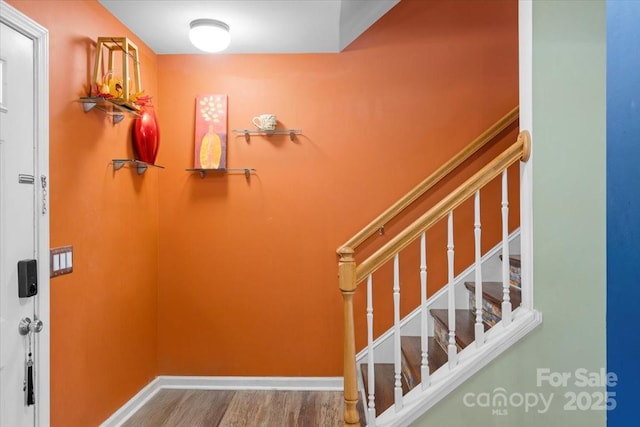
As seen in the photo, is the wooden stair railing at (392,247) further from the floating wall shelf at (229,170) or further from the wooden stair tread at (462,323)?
the floating wall shelf at (229,170)

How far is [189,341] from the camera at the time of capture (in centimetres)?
300

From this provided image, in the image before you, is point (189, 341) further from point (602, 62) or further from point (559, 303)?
point (602, 62)

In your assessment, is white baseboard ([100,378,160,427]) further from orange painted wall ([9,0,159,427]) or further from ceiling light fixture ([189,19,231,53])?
ceiling light fixture ([189,19,231,53])

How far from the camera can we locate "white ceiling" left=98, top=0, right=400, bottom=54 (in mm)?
2363

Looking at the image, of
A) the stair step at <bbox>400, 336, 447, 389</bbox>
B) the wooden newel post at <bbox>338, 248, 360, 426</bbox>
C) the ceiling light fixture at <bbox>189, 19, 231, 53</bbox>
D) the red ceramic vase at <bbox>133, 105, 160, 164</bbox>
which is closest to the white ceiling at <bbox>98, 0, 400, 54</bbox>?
the ceiling light fixture at <bbox>189, 19, 231, 53</bbox>

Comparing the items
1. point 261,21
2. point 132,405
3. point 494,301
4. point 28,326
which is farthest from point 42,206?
point 494,301

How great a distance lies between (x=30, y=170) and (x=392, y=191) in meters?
2.20

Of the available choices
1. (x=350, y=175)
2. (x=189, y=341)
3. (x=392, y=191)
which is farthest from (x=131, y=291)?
(x=392, y=191)

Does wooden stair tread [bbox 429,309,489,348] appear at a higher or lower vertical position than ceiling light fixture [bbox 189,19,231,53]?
lower

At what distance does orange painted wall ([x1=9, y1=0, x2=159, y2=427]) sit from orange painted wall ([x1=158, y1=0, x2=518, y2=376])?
0.94ft

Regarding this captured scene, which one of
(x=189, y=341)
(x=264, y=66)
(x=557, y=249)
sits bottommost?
(x=189, y=341)

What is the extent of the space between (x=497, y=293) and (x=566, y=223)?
0.63m

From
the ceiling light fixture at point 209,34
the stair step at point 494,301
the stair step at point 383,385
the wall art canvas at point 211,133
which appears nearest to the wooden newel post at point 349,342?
the stair step at point 383,385

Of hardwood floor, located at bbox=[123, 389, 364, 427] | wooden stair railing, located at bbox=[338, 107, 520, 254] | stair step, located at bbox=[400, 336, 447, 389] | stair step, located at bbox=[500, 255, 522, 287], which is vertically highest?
wooden stair railing, located at bbox=[338, 107, 520, 254]
